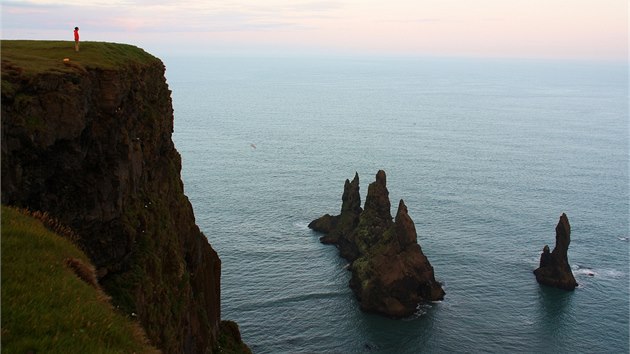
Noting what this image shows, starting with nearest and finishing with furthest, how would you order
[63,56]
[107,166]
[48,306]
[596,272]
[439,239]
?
[48,306] → [107,166] → [63,56] → [596,272] → [439,239]

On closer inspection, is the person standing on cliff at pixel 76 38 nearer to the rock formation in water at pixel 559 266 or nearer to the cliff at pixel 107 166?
the cliff at pixel 107 166

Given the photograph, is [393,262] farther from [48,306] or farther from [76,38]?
[48,306]

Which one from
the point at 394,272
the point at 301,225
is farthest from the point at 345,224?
the point at 394,272

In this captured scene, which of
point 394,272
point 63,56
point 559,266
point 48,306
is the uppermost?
point 63,56

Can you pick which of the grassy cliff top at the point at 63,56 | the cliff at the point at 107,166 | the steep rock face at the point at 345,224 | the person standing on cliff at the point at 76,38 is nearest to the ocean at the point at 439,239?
the steep rock face at the point at 345,224

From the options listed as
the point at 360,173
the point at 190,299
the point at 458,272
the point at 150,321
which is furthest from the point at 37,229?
the point at 360,173
